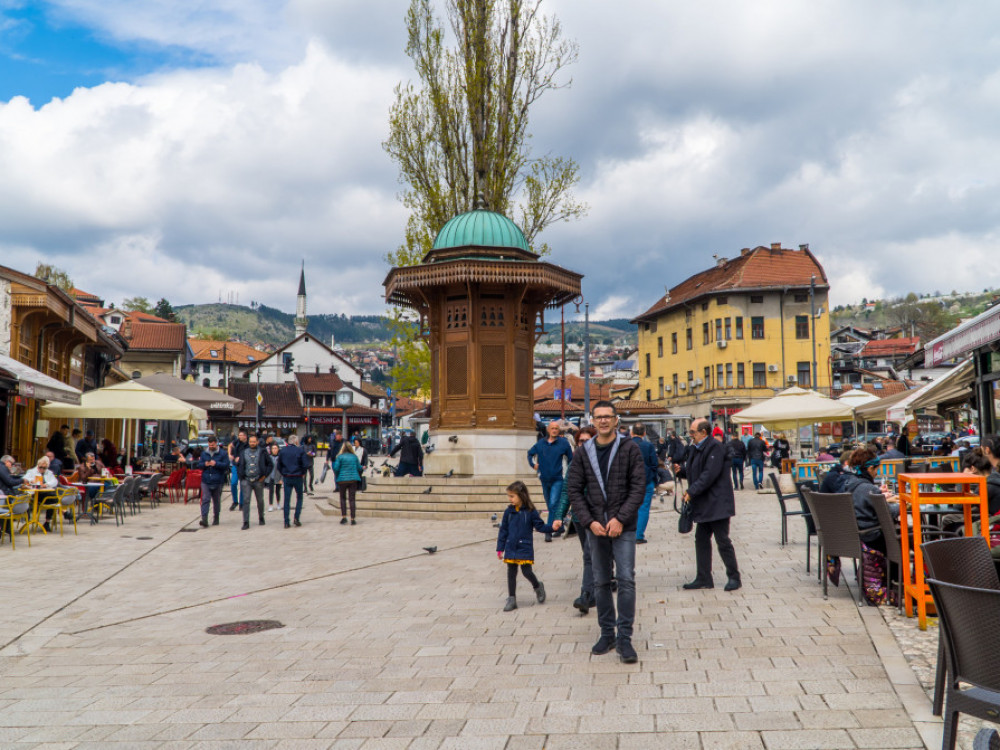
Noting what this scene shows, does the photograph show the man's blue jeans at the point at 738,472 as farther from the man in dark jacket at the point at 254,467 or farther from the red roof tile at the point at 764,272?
the red roof tile at the point at 764,272

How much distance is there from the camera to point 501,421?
1881cm

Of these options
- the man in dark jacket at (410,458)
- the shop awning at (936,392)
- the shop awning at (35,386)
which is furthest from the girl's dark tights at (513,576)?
the man in dark jacket at (410,458)

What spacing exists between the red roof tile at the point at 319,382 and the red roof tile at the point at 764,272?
35336 mm

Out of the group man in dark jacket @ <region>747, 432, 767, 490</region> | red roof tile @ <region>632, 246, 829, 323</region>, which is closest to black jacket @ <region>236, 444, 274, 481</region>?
man in dark jacket @ <region>747, 432, 767, 490</region>

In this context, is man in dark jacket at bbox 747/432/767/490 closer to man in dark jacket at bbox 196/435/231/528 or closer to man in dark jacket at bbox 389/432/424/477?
man in dark jacket at bbox 389/432/424/477

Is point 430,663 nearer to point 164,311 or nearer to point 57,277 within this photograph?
point 57,277

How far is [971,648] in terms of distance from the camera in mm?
3227

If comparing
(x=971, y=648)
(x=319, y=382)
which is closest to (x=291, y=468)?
(x=971, y=648)

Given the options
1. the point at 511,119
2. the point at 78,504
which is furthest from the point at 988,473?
the point at 511,119

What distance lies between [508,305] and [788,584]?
37.9 ft

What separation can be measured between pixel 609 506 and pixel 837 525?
2633 millimetres

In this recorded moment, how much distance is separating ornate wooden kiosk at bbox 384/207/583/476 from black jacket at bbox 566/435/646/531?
1231 centimetres

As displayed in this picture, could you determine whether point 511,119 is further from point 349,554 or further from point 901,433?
point 349,554

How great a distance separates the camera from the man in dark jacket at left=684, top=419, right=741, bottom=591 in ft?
27.2
